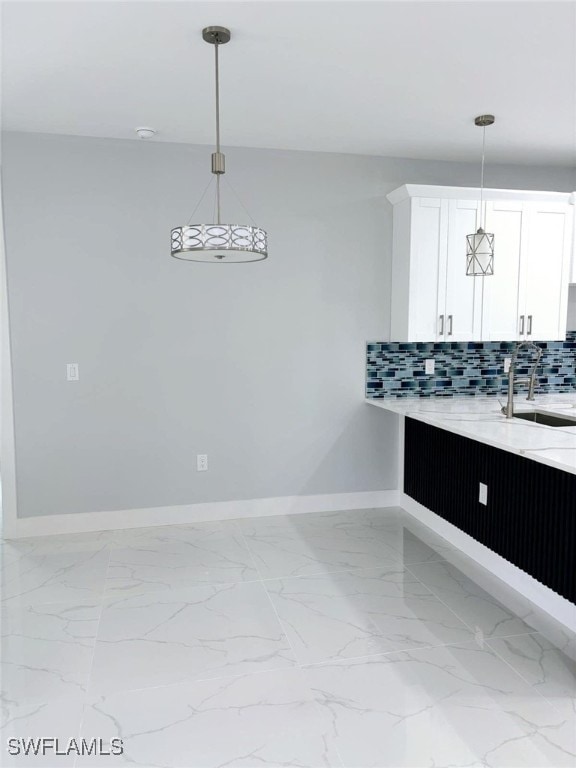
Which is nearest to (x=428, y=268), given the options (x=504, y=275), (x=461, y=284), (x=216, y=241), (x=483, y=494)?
(x=461, y=284)

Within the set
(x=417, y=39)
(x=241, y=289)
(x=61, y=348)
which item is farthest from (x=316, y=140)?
(x=61, y=348)

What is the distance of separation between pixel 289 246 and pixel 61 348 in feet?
5.51

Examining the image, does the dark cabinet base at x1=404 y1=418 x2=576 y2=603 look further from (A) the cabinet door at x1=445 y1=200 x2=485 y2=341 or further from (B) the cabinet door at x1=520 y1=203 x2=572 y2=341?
(B) the cabinet door at x1=520 y1=203 x2=572 y2=341

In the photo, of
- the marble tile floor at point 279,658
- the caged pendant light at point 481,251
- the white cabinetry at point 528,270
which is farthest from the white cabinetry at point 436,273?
the marble tile floor at point 279,658

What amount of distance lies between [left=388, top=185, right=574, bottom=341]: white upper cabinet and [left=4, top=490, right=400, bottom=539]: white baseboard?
1.28 metres

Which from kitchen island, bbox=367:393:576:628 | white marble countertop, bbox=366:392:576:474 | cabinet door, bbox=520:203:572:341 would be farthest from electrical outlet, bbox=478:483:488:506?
cabinet door, bbox=520:203:572:341

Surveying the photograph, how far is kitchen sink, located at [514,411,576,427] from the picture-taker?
355cm

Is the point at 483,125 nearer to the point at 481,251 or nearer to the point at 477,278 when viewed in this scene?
the point at 481,251

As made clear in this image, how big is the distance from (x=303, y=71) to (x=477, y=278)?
6.44 ft

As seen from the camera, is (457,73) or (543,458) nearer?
(543,458)

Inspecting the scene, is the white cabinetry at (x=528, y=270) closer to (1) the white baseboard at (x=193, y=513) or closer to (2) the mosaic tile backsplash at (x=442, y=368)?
(2) the mosaic tile backsplash at (x=442, y=368)

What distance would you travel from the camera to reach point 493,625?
2.73 m

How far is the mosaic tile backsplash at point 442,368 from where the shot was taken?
→ 438cm

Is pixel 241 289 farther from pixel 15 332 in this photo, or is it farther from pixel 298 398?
pixel 15 332
